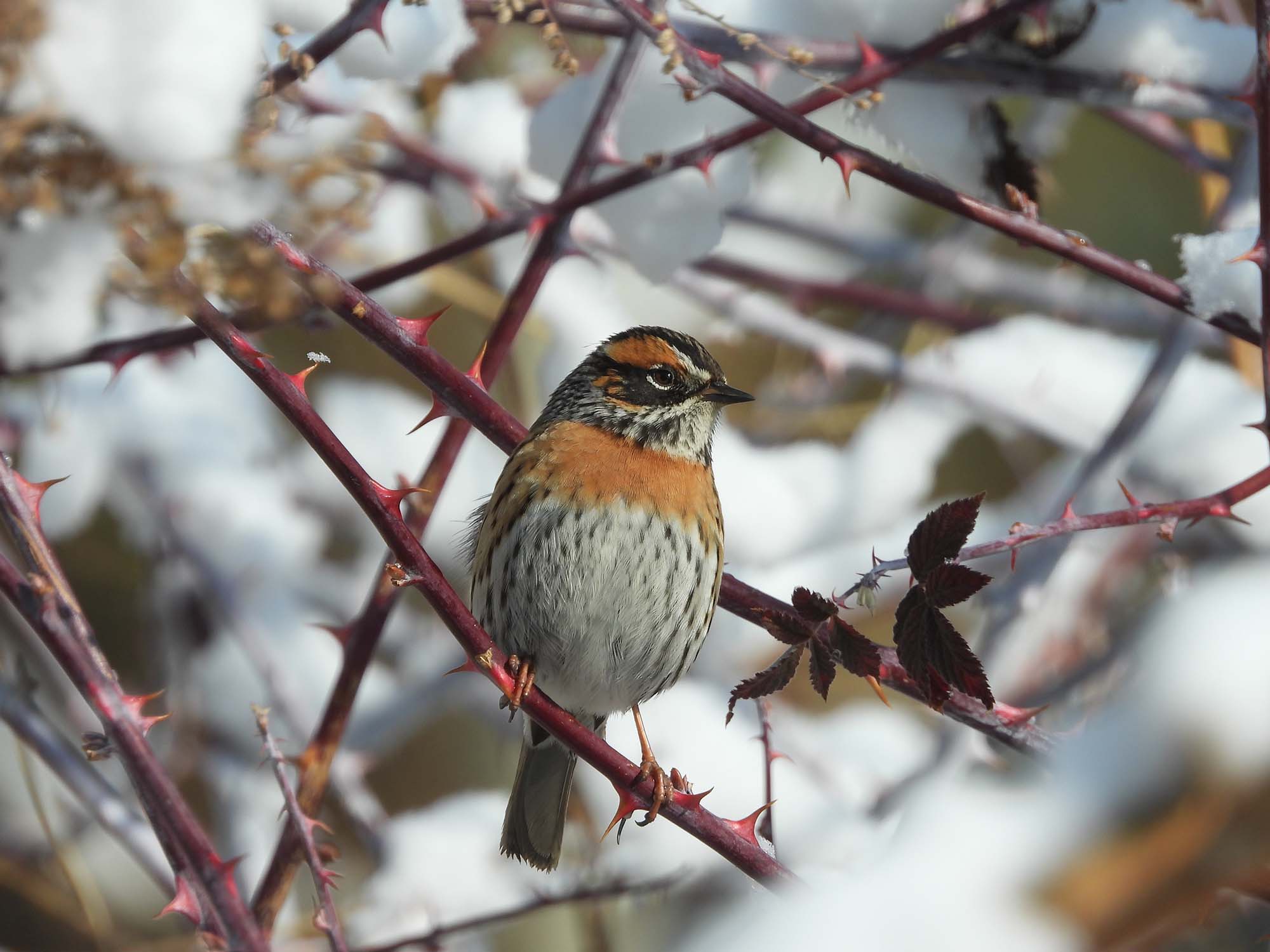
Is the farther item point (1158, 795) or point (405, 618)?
point (405, 618)

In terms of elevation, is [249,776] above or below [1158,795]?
above

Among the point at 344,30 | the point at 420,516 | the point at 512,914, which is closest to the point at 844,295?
the point at 420,516

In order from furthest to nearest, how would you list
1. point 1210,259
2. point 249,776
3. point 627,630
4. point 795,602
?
point 249,776 < point 627,630 < point 1210,259 < point 795,602

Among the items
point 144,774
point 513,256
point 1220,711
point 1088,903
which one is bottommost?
point 1088,903

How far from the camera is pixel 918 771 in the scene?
339cm

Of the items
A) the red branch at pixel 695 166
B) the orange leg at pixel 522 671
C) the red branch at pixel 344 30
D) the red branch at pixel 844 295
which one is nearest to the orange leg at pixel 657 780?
the orange leg at pixel 522 671

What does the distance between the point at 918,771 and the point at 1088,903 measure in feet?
7.63

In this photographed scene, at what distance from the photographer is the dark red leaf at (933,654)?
1.79 m

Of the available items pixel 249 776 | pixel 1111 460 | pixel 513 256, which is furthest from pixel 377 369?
pixel 1111 460

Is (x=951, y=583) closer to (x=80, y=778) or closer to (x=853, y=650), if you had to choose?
(x=853, y=650)

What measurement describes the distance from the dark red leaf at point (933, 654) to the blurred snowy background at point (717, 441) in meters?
0.15

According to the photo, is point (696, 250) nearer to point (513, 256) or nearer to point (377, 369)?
point (513, 256)

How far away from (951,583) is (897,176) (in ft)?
2.50

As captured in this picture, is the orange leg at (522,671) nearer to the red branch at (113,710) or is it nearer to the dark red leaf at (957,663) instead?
the red branch at (113,710)
